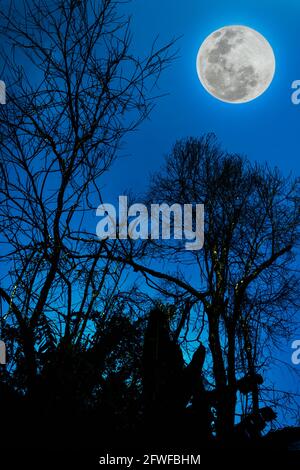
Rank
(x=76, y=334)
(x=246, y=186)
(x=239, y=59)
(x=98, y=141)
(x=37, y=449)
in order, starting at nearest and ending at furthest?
(x=37, y=449)
(x=76, y=334)
(x=98, y=141)
(x=246, y=186)
(x=239, y=59)

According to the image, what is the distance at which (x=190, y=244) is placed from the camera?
14.2m

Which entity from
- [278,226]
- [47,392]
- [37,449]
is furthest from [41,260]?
[278,226]

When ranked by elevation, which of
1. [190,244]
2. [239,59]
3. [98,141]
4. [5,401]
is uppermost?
[239,59]

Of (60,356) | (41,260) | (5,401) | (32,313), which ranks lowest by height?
(5,401)

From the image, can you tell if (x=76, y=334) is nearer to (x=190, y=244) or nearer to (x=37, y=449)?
(x=37, y=449)

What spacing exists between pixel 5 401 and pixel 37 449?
0.99 ft

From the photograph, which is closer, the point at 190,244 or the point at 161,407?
the point at 161,407

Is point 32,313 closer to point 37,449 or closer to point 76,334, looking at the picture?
point 76,334

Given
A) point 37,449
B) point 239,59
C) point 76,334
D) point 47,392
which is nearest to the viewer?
point 37,449

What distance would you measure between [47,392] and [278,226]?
41.8ft

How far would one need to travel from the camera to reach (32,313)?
9.24ft

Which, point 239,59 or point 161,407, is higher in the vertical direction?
point 239,59

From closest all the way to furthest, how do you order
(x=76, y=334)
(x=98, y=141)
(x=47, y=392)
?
(x=47, y=392)
(x=76, y=334)
(x=98, y=141)

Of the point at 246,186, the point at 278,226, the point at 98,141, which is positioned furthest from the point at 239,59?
the point at 98,141
